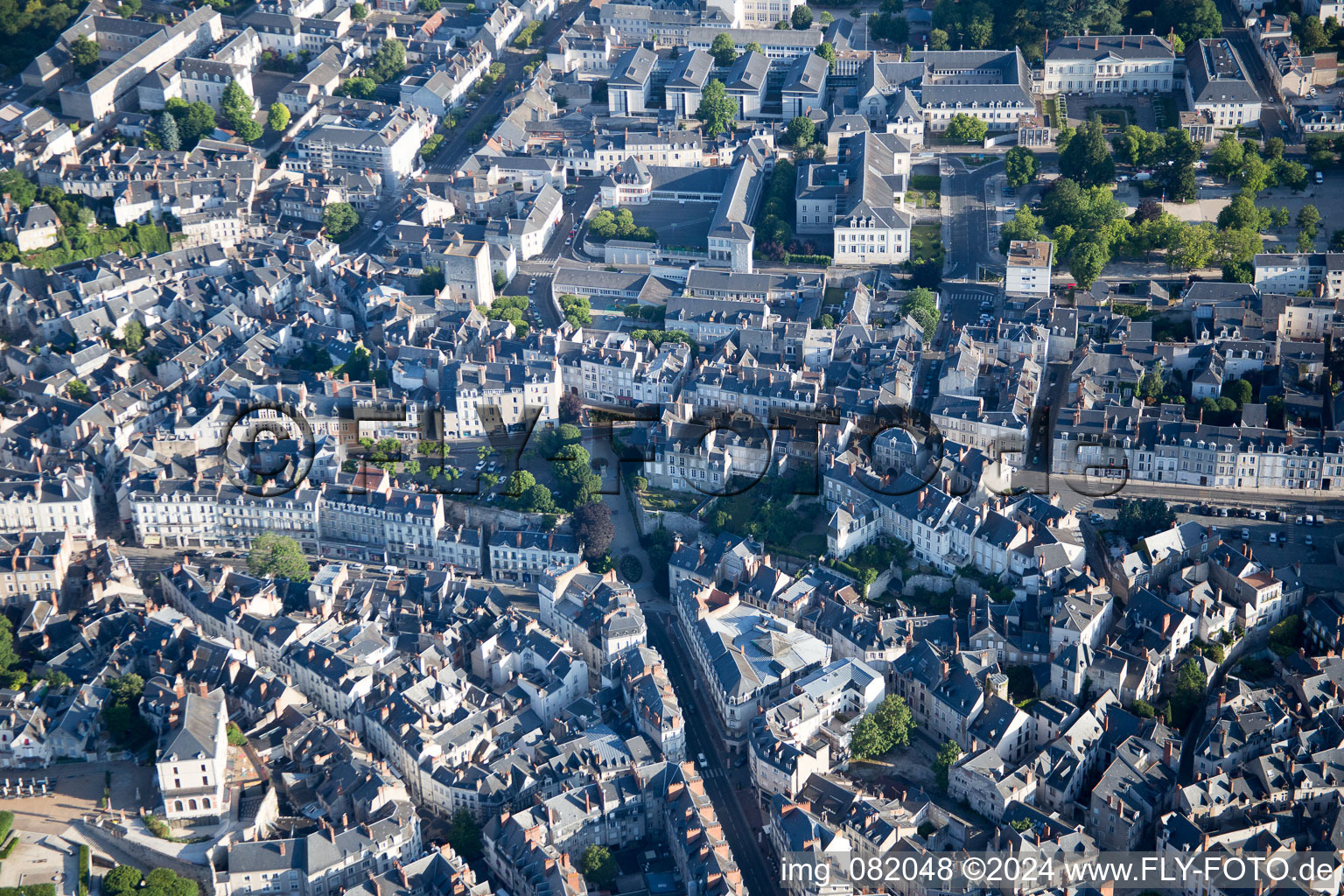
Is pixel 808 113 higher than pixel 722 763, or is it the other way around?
pixel 808 113

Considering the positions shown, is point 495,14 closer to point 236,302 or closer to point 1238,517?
point 236,302

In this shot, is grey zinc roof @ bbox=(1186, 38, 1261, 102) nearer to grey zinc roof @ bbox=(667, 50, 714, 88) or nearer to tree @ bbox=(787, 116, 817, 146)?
tree @ bbox=(787, 116, 817, 146)

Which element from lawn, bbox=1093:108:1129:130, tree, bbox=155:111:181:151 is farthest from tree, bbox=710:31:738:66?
tree, bbox=155:111:181:151

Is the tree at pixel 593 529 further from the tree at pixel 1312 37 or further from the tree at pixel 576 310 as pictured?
the tree at pixel 1312 37

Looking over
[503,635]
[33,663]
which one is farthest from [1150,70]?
[33,663]

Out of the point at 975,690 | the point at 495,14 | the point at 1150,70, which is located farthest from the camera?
the point at 495,14

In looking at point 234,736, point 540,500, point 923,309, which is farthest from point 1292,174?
point 234,736

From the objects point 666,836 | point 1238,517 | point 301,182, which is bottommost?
point 666,836
